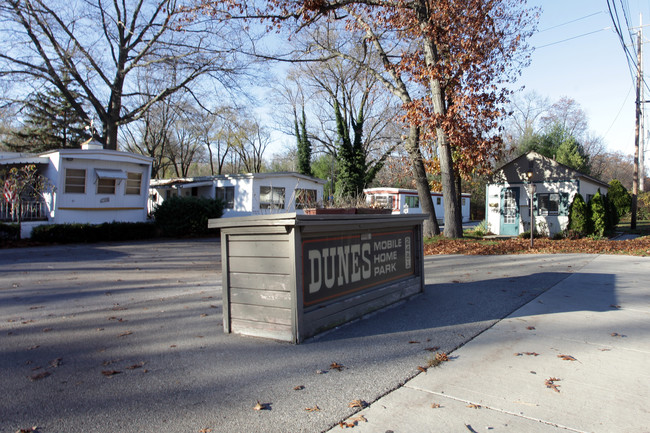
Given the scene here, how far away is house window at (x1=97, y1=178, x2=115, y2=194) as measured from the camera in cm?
1894

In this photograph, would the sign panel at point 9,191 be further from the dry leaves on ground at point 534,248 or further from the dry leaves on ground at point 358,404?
the dry leaves on ground at point 358,404

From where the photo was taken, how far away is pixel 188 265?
1056 cm

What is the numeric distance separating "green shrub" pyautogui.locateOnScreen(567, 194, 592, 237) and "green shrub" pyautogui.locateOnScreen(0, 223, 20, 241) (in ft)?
68.6

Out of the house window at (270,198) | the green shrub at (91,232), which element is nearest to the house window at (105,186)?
the green shrub at (91,232)

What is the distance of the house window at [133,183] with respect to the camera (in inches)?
791

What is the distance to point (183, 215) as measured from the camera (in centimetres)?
1923

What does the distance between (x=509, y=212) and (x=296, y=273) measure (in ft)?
62.4

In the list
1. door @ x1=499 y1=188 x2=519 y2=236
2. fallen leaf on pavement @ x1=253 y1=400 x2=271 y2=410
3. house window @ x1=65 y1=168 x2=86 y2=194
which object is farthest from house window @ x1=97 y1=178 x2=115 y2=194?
fallen leaf on pavement @ x1=253 y1=400 x2=271 y2=410

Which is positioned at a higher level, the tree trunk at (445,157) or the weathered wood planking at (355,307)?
the tree trunk at (445,157)

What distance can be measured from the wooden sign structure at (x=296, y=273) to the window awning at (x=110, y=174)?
16296mm

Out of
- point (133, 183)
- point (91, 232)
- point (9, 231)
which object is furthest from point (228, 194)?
point (9, 231)

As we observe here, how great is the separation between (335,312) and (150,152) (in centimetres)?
4688

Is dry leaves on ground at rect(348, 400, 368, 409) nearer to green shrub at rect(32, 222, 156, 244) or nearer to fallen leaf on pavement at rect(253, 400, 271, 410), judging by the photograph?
fallen leaf on pavement at rect(253, 400, 271, 410)

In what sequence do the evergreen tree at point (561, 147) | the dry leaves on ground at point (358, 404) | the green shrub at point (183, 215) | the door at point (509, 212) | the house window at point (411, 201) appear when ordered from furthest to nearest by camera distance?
the evergreen tree at point (561, 147) < the house window at point (411, 201) < the door at point (509, 212) < the green shrub at point (183, 215) < the dry leaves on ground at point (358, 404)
